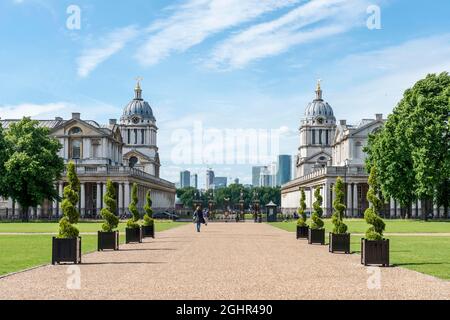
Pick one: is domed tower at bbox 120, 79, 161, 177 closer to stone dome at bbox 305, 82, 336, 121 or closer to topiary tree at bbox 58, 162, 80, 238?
stone dome at bbox 305, 82, 336, 121

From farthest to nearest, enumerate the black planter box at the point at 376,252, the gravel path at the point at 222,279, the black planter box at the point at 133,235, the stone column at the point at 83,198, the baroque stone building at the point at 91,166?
1. the stone column at the point at 83,198
2. the baroque stone building at the point at 91,166
3. the black planter box at the point at 133,235
4. the black planter box at the point at 376,252
5. the gravel path at the point at 222,279

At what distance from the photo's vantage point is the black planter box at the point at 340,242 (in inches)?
1115

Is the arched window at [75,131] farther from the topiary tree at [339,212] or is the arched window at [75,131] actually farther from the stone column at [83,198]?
the topiary tree at [339,212]

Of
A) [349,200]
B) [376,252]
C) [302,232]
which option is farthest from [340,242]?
[349,200]

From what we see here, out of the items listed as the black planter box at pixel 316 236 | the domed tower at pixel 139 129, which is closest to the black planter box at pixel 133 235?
the black planter box at pixel 316 236

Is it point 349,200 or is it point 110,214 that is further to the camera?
point 349,200

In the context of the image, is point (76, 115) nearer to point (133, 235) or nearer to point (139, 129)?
point (139, 129)

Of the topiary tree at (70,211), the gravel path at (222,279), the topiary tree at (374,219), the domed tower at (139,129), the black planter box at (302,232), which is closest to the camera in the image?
the gravel path at (222,279)

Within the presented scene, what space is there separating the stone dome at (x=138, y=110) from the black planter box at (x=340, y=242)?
148210 mm

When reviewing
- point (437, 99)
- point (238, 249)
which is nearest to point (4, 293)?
point (238, 249)

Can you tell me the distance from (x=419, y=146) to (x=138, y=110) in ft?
380

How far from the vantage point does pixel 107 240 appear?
30.2 m

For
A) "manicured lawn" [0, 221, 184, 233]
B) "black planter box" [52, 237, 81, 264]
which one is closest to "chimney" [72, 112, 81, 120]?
"manicured lawn" [0, 221, 184, 233]

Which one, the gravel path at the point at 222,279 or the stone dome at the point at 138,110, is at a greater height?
the stone dome at the point at 138,110
